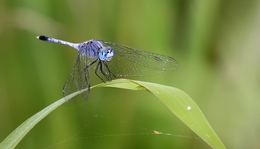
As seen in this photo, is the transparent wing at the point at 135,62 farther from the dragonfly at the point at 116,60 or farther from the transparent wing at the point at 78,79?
the transparent wing at the point at 78,79

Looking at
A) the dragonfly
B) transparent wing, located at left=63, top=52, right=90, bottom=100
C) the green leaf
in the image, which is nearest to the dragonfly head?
the dragonfly

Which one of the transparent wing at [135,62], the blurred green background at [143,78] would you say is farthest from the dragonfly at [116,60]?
the blurred green background at [143,78]

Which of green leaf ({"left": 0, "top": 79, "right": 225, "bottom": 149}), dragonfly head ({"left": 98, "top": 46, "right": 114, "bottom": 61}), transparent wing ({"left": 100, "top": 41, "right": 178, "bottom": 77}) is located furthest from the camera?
dragonfly head ({"left": 98, "top": 46, "right": 114, "bottom": 61})

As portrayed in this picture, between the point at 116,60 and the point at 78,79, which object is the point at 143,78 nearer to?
the point at 116,60

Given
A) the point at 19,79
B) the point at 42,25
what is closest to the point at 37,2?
the point at 42,25

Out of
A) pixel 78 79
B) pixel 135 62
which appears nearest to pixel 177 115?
pixel 78 79

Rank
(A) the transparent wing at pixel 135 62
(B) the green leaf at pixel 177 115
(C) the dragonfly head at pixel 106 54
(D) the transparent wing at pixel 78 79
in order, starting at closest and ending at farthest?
(B) the green leaf at pixel 177 115, (D) the transparent wing at pixel 78 79, (A) the transparent wing at pixel 135 62, (C) the dragonfly head at pixel 106 54

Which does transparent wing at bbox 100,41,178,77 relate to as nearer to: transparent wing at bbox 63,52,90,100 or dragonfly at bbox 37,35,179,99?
dragonfly at bbox 37,35,179,99
